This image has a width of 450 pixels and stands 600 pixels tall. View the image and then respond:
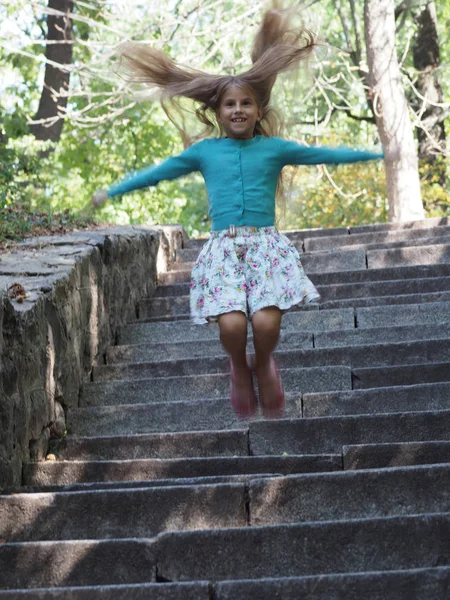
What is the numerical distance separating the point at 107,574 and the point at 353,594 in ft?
3.09

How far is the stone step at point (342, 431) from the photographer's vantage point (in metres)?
4.51

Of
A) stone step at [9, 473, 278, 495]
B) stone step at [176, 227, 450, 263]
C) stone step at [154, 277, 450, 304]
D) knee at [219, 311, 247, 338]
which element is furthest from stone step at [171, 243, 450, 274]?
stone step at [9, 473, 278, 495]

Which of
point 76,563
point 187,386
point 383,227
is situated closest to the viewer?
point 76,563

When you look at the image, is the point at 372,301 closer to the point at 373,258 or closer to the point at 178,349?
the point at 373,258

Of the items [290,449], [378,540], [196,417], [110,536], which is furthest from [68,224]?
[378,540]

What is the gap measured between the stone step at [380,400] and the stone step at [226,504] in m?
1.23

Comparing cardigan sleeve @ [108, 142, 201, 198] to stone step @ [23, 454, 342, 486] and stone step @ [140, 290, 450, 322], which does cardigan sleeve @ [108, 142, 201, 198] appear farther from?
stone step @ [140, 290, 450, 322]

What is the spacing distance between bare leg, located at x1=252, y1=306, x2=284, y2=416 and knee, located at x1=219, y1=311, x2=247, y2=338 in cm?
5

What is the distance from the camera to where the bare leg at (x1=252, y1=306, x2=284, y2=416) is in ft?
13.9

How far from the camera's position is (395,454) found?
414cm

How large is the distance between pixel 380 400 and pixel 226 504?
4.68 feet

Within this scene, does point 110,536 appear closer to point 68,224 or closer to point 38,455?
point 38,455

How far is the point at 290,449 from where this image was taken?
470 centimetres

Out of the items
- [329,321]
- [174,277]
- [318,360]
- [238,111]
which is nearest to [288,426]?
[318,360]
